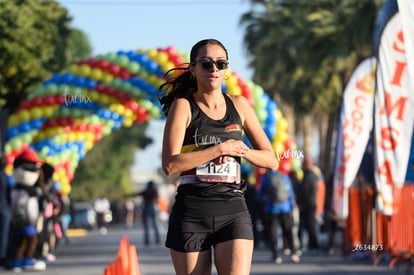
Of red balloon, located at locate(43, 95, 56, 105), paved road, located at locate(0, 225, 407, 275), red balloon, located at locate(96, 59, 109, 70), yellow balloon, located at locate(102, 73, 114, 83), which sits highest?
red balloon, located at locate(96, 59, 109, 70)

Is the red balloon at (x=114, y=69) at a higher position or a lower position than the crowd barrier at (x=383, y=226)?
higher

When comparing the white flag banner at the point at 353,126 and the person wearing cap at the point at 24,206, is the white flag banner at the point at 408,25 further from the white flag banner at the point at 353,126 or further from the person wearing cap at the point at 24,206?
the person wearing cap at the point at 24,206

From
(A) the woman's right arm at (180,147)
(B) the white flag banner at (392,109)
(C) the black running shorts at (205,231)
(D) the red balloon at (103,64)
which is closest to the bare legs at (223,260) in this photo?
(C) the black running shorts at (205,231)

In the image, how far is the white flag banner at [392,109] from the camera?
11664 millimetres

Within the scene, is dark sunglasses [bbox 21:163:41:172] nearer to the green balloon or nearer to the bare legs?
the green balloon

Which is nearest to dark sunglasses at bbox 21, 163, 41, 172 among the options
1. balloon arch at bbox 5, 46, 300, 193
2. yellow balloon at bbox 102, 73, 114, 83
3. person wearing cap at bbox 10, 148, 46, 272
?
person wearing cap at bbox 10, 148, 46, 272

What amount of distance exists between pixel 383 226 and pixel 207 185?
35.8 feet

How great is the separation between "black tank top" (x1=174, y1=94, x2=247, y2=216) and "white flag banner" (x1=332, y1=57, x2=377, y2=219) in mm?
10315

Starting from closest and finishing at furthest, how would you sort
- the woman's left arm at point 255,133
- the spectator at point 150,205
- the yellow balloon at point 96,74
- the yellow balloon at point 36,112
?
the woman's left arm at point 255,133 → the yellow balloon at point 36,112 → the yellow balloon at point 96,74 → the spectator at point 150,205

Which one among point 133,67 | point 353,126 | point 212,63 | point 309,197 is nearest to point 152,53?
point 133,67

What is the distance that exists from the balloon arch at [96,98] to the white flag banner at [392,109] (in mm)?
8729

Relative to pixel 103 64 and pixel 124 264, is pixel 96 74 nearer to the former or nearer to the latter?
pixel 103 64

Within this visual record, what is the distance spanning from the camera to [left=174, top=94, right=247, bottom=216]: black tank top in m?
6.37

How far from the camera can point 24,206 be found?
17469 millimetres
